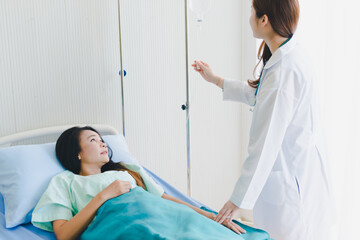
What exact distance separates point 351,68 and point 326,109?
0.29 m

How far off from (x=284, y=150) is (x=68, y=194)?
91 centimetres

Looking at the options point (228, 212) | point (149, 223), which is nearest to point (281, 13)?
point (228, 212)

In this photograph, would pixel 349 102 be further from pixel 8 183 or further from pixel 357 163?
pixel 8 183

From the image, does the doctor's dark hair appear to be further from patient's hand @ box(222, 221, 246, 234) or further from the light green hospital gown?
the light green hospital gown

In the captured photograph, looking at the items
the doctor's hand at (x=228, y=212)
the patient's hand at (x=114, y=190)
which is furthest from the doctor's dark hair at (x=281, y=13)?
the patient's hand at (x=114, y=190)

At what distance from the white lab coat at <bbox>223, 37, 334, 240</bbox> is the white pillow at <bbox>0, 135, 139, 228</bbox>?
2.72 feet

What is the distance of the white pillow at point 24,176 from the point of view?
152cm

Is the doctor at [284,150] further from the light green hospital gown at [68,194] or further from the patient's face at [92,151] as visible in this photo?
the patient's face at [92,151]

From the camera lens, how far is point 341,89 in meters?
2.19

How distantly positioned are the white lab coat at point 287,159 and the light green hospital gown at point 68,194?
504 millimetres


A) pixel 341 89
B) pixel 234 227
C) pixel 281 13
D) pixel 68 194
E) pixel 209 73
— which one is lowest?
pixel 234 227

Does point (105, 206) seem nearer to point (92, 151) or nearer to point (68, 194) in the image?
point (68, 194)

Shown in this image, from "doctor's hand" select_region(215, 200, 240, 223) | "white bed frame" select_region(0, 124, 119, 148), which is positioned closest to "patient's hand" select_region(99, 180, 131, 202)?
"doctor's hand" select_region(215, 200, 240, 223)

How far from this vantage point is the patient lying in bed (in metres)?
1.24
